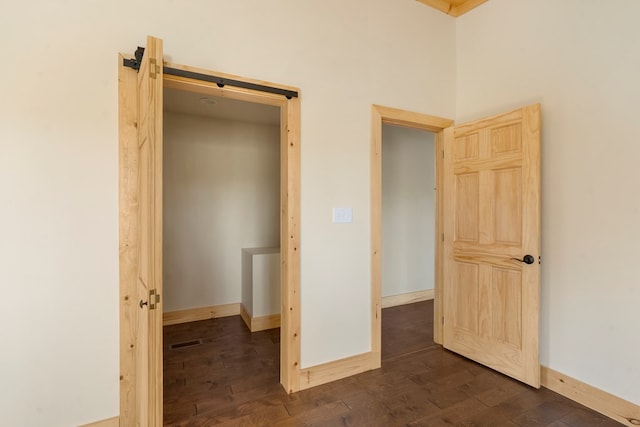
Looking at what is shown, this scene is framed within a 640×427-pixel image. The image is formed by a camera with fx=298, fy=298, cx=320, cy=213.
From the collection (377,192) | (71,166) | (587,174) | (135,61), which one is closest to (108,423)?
(71,166)

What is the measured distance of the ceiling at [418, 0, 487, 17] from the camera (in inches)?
113

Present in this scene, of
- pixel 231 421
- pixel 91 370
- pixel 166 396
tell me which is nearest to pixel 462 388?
pixel 231 421

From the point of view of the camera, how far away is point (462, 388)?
228cm

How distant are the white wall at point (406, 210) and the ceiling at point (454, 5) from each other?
153 centimetres

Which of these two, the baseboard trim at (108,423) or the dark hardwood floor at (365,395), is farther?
the dark hardwood floor at (365,395)

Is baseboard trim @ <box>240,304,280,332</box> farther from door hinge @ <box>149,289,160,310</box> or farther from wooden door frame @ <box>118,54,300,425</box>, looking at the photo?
door hinge @ <box>149,289,160,310</box>

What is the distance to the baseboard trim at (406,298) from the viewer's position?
4258 millimetres

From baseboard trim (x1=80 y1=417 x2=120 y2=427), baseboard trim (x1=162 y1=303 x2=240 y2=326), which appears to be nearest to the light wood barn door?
baseboard trim (x1=80 y1=417 x2=120 y2=427)

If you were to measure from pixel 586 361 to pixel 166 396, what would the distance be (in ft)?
9.84

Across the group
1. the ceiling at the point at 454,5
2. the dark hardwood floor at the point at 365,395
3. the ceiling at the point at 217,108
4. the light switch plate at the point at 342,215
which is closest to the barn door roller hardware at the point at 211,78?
the light switch plate at the point at 342,215

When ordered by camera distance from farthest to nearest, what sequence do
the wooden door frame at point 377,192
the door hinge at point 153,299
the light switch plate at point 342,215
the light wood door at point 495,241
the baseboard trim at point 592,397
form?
the wooden door frame at point 377,192, the light switch plate at point 342,215, the light wood door at point 495,241, the baseboard trim at point 592,397, the door hinge at point 153,299

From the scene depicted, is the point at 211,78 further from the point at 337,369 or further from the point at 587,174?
the point at 587,174

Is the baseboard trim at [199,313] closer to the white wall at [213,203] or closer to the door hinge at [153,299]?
the white wall at [213,203]

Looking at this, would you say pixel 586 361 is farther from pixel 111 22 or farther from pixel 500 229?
pixel 111 22
